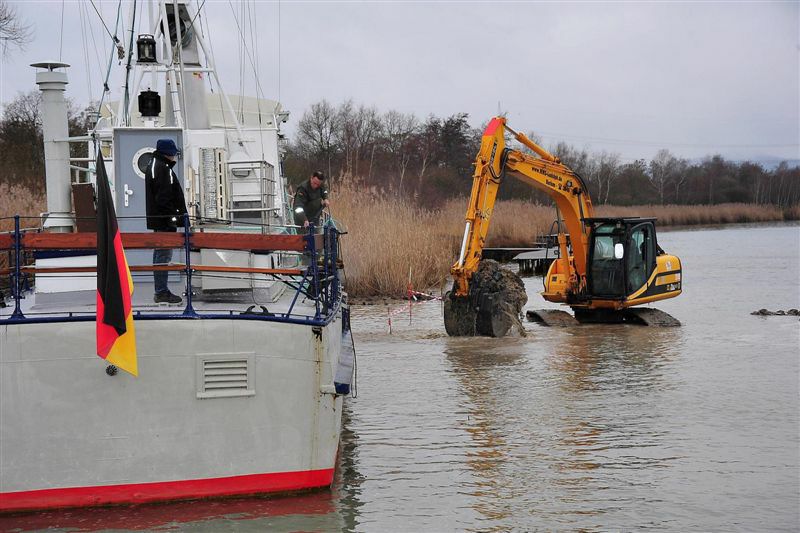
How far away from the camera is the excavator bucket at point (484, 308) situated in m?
17.8

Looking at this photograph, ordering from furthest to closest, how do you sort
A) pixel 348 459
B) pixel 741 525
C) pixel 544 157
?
pixel 544 157
pixel 348 459
pixel 741 525

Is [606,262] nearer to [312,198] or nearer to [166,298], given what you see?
[312,198]

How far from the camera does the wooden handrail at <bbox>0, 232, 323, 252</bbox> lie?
7.71 meters

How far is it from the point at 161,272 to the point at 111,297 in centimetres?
137

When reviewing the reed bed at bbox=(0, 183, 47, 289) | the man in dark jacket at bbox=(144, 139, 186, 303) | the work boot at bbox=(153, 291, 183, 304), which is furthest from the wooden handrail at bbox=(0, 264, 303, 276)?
the reed bed at bbox=(0, 183, 47, 289)

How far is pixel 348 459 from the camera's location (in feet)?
31.5

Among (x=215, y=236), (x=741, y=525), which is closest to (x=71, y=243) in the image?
(x=215, y=236)

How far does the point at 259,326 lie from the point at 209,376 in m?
0.51

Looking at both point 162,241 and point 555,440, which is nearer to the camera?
point 162,241

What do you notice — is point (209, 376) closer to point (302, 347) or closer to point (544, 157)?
point (302, 347)

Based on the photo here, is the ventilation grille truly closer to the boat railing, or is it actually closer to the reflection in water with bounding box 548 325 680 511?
the boat railing

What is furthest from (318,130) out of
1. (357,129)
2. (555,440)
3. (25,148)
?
(555,440)

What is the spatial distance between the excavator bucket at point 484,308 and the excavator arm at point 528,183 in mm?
242

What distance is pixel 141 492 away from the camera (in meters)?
7.46
